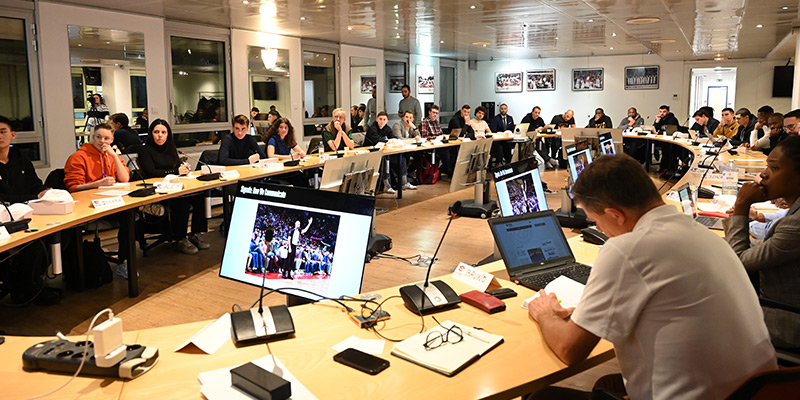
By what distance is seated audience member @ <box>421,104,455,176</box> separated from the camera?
1070 centimetres

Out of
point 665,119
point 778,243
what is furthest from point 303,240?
point 665,119

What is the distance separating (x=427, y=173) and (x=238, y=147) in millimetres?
4140

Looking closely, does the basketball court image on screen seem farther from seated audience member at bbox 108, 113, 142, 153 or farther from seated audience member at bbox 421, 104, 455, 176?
seated audience member at bbox 421, 104, 455, 176

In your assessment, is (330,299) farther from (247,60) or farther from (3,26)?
(247,60)

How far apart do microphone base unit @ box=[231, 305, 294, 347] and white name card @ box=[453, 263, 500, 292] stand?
2.48 ft

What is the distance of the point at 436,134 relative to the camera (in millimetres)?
11602

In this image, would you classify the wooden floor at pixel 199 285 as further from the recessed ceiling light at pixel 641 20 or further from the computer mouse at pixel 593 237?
the recessed ceiling light at pixel 641 20

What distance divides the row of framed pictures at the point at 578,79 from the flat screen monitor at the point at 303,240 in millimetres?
16036

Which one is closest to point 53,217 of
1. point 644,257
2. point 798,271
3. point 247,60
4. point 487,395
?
point 487,395

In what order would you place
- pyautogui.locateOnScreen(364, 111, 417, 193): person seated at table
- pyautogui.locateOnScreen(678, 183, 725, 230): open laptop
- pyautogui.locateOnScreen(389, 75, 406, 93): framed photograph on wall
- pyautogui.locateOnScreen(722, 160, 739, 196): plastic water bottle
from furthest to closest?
pyautogui.locateOnScreen(389, 75, 406, 93): framed photograph on wall → pyautogui.locateOnScreen(364, 111, 417, 193): person seated at table → pyautogui.locateOnScreen(722, 160, 739, 196): plastic water bottle → pyautogui.locateOnScreen(678, 183, 725, 230): open laptop

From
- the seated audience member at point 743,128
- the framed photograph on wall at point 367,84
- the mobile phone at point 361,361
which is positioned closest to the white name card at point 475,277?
the mobile phone at point 361,361

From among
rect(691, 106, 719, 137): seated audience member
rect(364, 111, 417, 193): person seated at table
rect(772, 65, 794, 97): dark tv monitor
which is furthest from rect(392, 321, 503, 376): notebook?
rect(772, 65, 794, 97): dark tv monitor

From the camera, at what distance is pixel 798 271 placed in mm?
2420

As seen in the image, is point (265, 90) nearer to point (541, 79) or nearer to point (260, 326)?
point (260, 326)
